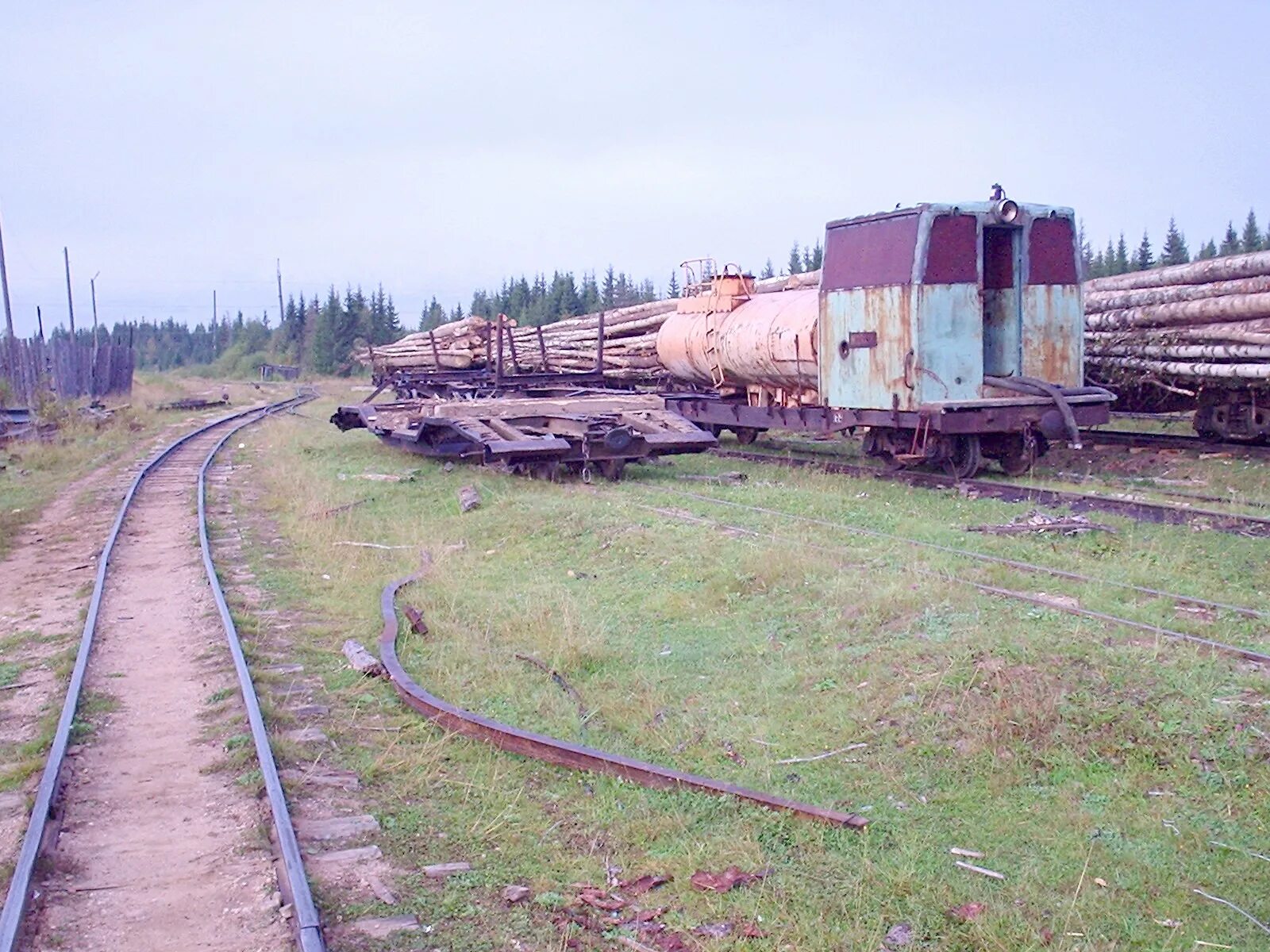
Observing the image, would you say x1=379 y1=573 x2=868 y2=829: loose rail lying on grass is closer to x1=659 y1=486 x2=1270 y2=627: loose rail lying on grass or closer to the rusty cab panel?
x1=659 y1=486 x2=1270 y2=627: loose rail lying on grass

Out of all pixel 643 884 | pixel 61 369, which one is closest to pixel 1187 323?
pixel 643 884

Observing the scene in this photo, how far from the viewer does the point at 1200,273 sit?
1586cm

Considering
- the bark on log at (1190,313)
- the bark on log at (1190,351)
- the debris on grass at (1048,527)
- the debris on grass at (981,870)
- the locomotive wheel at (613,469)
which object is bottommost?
the debris on grass at (981,870)

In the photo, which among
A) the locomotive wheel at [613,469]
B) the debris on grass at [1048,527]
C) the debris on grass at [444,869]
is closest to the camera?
the debris on grass at [444,869]

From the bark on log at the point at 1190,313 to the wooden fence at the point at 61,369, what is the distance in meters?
25.6

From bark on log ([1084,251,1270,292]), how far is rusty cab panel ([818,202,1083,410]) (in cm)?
243

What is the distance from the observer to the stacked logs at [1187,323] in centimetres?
1409

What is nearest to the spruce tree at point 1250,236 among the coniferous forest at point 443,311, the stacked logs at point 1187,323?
the coniferous forest at point 443,311

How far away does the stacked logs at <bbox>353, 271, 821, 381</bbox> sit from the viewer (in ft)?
71.3

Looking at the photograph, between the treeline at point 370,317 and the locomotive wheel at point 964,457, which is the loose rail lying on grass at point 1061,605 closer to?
the locomotive wheel at point 964,457

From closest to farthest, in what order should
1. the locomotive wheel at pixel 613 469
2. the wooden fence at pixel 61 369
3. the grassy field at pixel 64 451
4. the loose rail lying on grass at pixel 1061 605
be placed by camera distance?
the loose rail lying on grass at pixel 1061 605
the locomotive wheel at pixel 613 469
the grassy field at pixel 64 451
the wooden fence at pixel 61 369

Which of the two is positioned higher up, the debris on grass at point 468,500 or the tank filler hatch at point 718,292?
the tank filler hatch at point 718,292

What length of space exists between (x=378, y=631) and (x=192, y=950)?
4.10 m

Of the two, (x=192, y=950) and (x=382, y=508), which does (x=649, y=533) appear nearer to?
(x=382, y=508)
